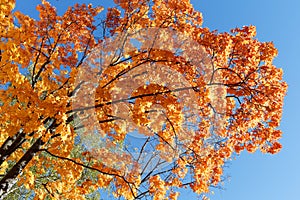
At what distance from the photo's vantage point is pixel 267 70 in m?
9.48

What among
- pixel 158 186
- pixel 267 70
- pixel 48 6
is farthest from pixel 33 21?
pixel 267 70

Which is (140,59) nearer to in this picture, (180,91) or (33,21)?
(180,91)

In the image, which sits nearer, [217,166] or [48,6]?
[48,6]

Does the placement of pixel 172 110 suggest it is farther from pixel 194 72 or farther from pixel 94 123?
pixel 94 123

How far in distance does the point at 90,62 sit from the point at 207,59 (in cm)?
358

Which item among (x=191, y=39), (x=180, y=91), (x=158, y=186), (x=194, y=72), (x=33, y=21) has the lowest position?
(x=158, y=186)

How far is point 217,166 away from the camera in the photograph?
10672mm

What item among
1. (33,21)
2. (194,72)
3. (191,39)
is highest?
(191,39)

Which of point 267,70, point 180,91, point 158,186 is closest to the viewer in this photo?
point 180,91

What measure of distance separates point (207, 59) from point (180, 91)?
4.08 feet

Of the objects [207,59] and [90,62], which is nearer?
[207,59]

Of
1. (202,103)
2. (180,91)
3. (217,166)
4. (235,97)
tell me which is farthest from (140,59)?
(217,166)

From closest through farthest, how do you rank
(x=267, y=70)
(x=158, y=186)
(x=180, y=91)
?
(x=180, y=91)
(x=267, y=70)
(x=158, y=186)

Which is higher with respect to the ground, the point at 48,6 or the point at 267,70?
the point at 267,70
